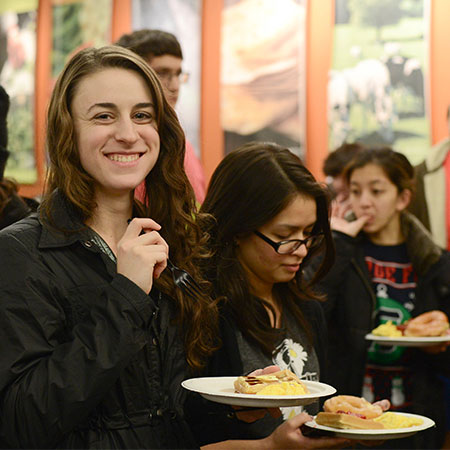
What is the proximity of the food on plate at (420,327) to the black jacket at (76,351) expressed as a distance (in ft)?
4.94

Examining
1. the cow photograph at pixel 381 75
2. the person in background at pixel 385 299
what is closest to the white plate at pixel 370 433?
the person in background at pixel 385 299

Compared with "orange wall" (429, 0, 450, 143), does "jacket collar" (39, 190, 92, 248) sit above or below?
below

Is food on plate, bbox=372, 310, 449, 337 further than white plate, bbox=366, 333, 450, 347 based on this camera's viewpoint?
Yes

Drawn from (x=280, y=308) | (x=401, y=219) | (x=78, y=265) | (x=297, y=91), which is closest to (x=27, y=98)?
(x=297, y=91)

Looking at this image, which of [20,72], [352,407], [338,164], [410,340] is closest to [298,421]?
[352,407]

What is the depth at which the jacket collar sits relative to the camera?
1.78 m

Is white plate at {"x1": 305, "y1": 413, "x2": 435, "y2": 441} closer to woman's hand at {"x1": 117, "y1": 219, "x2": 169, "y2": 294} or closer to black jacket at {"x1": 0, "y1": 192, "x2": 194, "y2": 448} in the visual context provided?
black jacket at {"x1": 0, "y1": 192, "x2": 194, "y2": 448}

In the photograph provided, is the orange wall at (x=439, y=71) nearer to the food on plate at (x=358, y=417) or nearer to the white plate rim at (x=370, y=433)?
the food on plate at (x=358, y=417)

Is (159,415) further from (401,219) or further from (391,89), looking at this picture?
(391,89)

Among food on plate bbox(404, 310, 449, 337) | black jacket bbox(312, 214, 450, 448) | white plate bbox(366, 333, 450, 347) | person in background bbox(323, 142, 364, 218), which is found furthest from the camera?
person in background bbox(323, 142, 364, 218)

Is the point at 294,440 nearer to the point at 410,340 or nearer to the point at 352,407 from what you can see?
the point at 352,407

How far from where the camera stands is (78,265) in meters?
1.79

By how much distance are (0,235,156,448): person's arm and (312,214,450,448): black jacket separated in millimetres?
1850

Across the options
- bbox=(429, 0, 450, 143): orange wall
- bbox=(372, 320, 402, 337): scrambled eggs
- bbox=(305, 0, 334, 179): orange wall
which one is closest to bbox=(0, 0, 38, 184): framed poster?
bbox=(305, 0, 334, 179): orange wall
